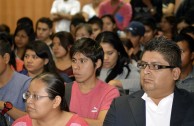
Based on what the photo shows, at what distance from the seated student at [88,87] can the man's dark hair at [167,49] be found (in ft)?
2.26

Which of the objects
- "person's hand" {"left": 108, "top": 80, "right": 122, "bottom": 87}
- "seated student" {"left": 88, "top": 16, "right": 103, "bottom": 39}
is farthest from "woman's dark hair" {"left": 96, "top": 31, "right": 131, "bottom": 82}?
"seated student" {"left": 88, "top": 16, "right": 103, "bottom": 39}

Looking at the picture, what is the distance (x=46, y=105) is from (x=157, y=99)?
27.2 inches

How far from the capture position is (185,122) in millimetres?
2650

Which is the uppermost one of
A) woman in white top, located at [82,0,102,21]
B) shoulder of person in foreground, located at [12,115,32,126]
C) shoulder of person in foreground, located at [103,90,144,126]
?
woman in white top, located at [82,0,102,21]

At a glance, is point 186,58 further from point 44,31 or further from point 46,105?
point 44,31

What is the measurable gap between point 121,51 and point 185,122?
151 cm

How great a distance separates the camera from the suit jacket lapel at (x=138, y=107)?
8.72 feet

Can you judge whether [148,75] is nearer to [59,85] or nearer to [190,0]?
[59,85]

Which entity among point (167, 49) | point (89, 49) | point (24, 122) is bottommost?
point (24, 122)

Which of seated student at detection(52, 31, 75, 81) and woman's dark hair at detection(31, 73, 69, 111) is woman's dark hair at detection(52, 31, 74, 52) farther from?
woman's dark hair at detection(31, 73, 69, 111)

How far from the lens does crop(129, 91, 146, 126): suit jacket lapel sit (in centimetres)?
266

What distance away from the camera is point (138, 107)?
107 inches

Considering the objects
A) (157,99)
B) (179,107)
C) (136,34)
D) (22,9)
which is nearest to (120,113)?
(157,99)

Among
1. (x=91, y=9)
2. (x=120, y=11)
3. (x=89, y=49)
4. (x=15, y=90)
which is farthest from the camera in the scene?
(x=91, y=9)
